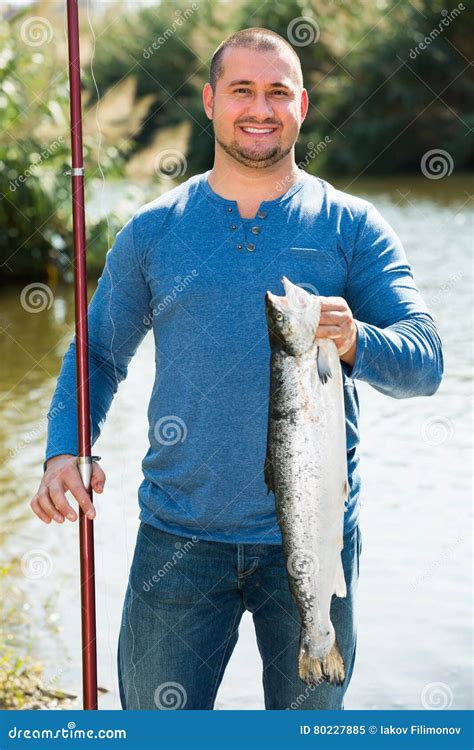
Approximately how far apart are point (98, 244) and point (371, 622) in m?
8.94

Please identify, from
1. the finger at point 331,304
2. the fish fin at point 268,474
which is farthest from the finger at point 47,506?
the finger at point 331,304

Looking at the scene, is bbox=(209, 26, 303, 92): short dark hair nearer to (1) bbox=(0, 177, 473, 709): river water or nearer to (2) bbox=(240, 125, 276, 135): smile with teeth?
(2) bbox=(240, 125, 276, 135): smile with teeth

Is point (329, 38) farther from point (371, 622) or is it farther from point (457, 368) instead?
point (371, 622)

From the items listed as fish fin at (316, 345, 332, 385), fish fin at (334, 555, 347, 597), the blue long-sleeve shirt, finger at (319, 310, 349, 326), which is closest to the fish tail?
fish fin at (334, 555, 347, 597)

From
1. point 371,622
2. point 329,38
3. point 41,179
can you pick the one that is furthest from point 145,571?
point 329,38

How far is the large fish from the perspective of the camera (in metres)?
2.49

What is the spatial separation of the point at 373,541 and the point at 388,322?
3.78m

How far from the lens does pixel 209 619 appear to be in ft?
9.64

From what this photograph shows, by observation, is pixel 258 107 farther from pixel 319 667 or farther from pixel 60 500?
pixel 319 667

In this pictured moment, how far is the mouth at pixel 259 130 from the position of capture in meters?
2.96

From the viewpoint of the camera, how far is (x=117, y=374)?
3.20 meters

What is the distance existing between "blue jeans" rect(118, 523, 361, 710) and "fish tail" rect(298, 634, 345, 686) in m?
0.09

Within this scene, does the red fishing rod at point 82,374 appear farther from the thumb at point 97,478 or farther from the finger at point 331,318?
the finger at point 331,318

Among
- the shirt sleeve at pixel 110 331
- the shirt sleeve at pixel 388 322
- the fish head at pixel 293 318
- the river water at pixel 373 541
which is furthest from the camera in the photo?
the river water at pixel 373 541
